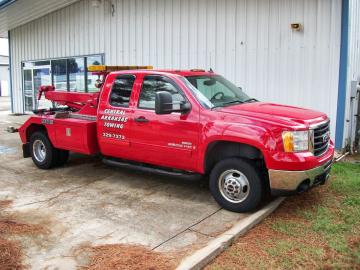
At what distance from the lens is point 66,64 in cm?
1602

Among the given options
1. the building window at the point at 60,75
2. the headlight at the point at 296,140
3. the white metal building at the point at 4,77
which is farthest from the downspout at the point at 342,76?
the white metal building at the point at 4,77

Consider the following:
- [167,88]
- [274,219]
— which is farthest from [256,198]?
[167,88]

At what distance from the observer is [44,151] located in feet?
26.6

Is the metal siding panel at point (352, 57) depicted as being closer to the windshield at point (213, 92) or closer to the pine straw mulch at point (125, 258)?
the windshield at point (213, 92)

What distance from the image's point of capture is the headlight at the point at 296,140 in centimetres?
499

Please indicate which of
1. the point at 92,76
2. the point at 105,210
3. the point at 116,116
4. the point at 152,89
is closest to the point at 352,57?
the point at 152,89

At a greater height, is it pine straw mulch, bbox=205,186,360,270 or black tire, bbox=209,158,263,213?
black tire, bbox=209,158,263,213

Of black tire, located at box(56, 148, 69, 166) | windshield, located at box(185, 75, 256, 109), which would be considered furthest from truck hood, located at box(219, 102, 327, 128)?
black tire, located at box(56, 148, 69, 166)

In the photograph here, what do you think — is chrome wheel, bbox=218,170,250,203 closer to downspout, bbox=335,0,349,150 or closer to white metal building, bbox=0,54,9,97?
downspout, bbox=335,0,349,150

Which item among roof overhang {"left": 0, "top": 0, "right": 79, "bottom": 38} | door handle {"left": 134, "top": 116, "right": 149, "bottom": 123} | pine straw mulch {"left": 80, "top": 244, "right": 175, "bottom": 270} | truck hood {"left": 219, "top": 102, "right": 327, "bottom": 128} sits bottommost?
pine straw mulch {"left": 80, "top": 244, "right": 175, "bottom": 270}

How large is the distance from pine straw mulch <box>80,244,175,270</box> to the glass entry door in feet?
44.4

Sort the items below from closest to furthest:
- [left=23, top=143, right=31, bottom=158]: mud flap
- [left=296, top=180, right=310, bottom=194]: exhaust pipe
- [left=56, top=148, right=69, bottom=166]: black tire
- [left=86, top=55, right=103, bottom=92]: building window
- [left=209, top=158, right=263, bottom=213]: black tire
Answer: [left=296, top=180, right=310, bottom=194]: exhaust pipe
[left=209, top=158, right=263, bottom=213]: black tire
[left=56, top=148, right=69, bottom=166]: black tire
[left=23, top=143, right=31, bottom=158]: mud flap
[left=86, top=55, right=103, bottom=92]: building window

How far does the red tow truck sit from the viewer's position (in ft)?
16.6

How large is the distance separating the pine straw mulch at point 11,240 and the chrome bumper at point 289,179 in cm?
282
